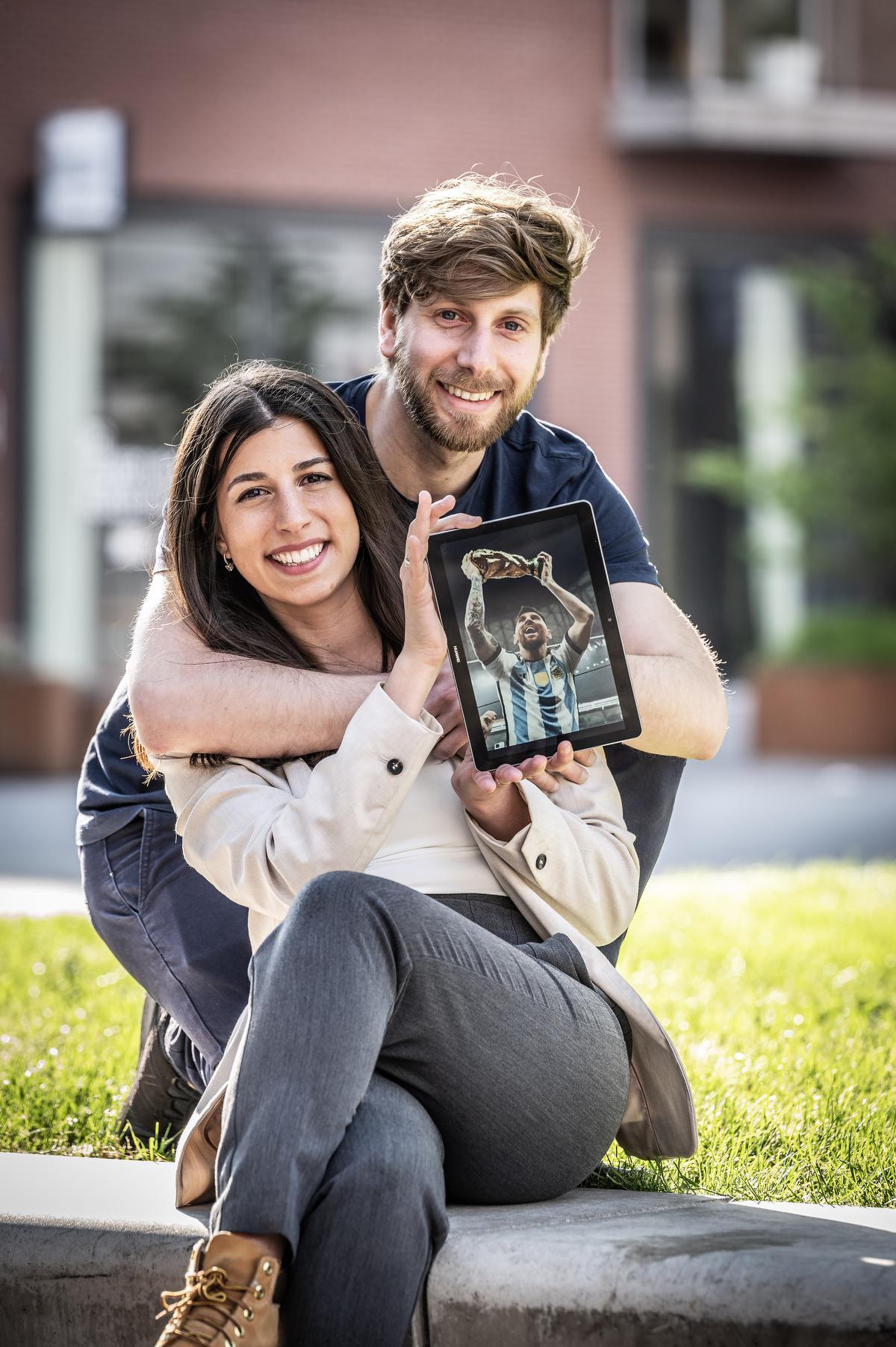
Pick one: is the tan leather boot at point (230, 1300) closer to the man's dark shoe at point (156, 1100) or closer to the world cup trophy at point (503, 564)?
the world cup trophy at point (503, 564)

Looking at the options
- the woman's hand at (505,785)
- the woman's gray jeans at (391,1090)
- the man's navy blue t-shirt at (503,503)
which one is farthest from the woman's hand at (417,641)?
the man's navy blue t-shirt at (503,503)

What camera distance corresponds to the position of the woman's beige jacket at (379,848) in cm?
270

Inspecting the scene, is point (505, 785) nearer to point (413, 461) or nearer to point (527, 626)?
point (527, 626)

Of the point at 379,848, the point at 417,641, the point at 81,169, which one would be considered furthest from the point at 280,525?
the point at 81,169

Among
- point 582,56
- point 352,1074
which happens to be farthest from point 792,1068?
point 582,56

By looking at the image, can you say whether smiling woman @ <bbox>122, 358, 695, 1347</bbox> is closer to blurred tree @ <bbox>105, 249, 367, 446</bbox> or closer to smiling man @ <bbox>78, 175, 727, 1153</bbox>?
smiling man @ <bbox>78, 175, 727, 1153</bbox>

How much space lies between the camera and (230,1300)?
223cm

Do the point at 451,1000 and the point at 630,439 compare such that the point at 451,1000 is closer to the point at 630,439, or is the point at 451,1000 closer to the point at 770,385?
the point at 630,439

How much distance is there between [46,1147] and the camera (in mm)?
3557

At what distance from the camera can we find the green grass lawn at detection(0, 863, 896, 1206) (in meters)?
3.30

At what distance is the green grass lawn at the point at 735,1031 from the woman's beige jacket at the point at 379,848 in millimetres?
Answer: 403

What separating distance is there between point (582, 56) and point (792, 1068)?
1127 centimetres

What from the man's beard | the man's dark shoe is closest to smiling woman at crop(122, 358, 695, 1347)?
the man's beard

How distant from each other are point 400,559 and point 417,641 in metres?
0.41
